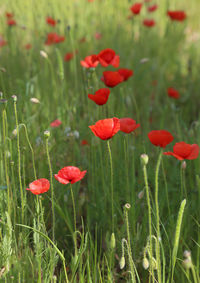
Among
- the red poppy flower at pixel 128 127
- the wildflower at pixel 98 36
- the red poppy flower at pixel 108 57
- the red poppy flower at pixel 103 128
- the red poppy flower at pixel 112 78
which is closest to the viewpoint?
the red poppy flower at pixel 103 128

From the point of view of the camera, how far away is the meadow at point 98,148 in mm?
1147

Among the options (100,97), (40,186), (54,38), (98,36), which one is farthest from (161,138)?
(98,36)

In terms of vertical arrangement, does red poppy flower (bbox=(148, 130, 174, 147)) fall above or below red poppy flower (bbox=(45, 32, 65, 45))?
below

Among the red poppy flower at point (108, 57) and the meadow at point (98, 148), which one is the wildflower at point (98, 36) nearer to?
the meadow at point (98, 148)

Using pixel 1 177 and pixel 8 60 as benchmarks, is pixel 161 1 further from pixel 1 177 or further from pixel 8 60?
pixel 1 177

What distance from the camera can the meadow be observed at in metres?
1.15

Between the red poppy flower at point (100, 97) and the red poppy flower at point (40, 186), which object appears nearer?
the red poppy flower at point (40, 186)

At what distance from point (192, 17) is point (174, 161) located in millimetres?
2514

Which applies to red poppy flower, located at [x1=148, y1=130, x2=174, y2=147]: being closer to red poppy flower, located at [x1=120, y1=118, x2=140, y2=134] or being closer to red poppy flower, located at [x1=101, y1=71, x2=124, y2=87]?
red poppy flower, located at [x1=120, y1=118, x2=140, y2=134]

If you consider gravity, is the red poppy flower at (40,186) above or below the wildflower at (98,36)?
below

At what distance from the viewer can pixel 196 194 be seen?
59.0 inches

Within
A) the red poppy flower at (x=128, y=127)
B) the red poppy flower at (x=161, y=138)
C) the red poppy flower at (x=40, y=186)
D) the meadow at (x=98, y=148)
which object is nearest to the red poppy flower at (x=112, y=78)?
the meadow at (x=98, y=148)

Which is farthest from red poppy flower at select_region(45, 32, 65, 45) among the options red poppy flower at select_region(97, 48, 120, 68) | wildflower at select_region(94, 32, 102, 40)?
red poppy flower at select_region(97, 48, 120, 68)

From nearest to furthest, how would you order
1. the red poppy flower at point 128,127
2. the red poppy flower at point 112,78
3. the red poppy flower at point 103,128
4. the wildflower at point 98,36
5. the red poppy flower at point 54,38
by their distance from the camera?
the red poppy flower at point 103,128 < the red poppy flower at point 128,127 < the red poppy flower at point 112,78 < the red poppy flower at point 54,38 < the wildflower at point 98,36
